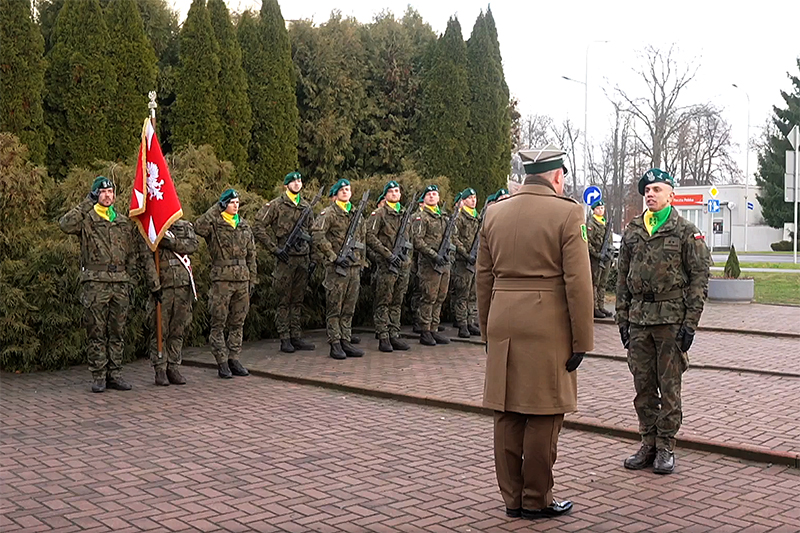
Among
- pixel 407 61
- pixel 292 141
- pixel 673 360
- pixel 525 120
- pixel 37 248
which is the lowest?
pixel 673 360

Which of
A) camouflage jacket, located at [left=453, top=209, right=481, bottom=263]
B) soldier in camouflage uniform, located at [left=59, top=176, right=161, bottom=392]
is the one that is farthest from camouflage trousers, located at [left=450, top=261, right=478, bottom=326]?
soldier in camouflage uniform, located at [left=59, top=176, right=161, bottom=392]

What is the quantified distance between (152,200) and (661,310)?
573 centimetres

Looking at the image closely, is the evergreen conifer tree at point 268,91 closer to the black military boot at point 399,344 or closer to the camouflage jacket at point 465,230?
the camouflage jacket at point 465,230

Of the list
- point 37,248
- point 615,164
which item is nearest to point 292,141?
point 37,248

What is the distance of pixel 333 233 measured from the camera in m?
12.0

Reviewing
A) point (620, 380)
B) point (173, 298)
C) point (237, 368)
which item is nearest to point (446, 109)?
point (237, 368)

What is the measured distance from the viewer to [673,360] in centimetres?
636

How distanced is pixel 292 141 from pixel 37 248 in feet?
26.3

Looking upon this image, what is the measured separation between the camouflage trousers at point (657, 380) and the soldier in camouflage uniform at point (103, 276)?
5.31 m

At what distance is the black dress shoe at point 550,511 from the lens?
17.4ft

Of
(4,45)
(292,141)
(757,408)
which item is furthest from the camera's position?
(292,141)

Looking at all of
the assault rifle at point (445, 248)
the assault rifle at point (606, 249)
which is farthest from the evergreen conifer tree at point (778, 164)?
the assault rifle at point (445, 248)

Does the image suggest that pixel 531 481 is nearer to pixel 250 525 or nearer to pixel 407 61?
pixel 250 525

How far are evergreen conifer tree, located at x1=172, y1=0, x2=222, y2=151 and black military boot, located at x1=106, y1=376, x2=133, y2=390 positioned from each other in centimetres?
773
